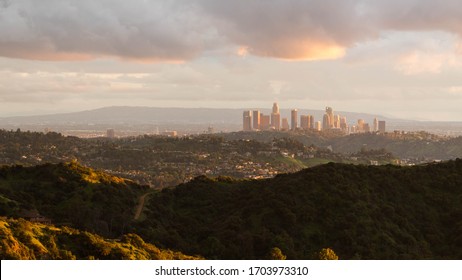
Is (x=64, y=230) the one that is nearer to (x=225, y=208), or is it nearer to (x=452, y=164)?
(x=225, y=208)

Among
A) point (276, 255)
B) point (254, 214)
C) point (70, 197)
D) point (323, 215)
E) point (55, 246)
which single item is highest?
point (55, 246)

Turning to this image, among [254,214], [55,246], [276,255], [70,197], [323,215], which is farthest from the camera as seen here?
[70,197]

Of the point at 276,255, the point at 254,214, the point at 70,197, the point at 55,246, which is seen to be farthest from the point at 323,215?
the point at 55,246

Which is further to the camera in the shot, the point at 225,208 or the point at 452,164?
the point at 452,164

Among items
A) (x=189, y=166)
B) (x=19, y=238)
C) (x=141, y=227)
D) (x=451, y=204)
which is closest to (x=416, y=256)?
(x=451, y=204)

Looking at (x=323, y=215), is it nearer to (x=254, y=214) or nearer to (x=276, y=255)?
(x=254, y=214)

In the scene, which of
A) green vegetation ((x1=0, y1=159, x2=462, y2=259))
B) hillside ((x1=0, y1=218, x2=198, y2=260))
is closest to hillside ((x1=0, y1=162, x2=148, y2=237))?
green vegetation ((x1=0, y1=159, x2=462, y2=259))
